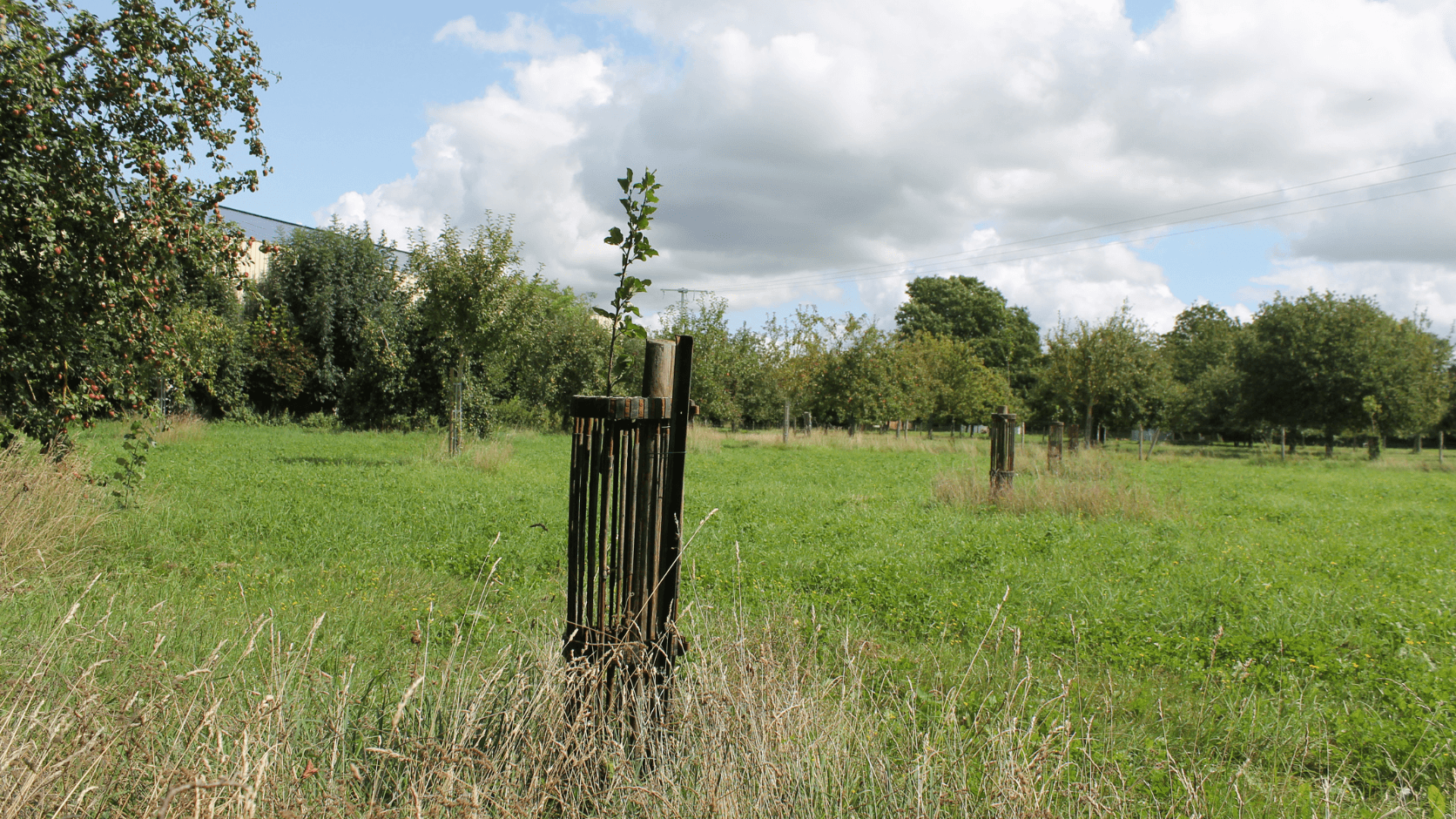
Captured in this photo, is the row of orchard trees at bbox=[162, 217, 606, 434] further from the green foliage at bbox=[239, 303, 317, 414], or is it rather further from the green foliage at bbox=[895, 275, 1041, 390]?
the green foliage at bbox=[895, 275, 1041, 390]

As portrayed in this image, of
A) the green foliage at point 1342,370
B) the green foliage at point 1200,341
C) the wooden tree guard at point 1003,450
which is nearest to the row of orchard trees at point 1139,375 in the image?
the green foliage at point 1342,370

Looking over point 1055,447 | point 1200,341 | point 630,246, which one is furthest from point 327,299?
point 1200,341

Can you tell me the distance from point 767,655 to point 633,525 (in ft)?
2.63

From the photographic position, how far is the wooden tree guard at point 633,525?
2744 millimetres

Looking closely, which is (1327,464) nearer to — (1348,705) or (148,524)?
(1348,705)

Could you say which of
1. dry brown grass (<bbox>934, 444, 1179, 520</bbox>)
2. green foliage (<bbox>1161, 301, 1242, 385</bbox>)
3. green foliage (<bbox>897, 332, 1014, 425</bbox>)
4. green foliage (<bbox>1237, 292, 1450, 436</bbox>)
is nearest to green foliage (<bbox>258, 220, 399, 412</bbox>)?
dry brown grass (<bbox>934, 444, 1179, 520</bbox>)

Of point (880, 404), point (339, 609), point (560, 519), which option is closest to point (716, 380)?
point (880, 404)

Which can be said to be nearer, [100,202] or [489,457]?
[100,202]

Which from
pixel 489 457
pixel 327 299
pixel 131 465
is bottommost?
pixel 489 457

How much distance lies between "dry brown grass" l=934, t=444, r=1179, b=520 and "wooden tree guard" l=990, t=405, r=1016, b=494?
14 cm

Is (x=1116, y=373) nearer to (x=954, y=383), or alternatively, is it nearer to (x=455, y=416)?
(x=954, y=383)

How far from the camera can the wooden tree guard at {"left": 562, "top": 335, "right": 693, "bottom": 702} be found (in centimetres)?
274

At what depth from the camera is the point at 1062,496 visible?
10.3 meters

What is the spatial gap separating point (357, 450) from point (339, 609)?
13.1 m
